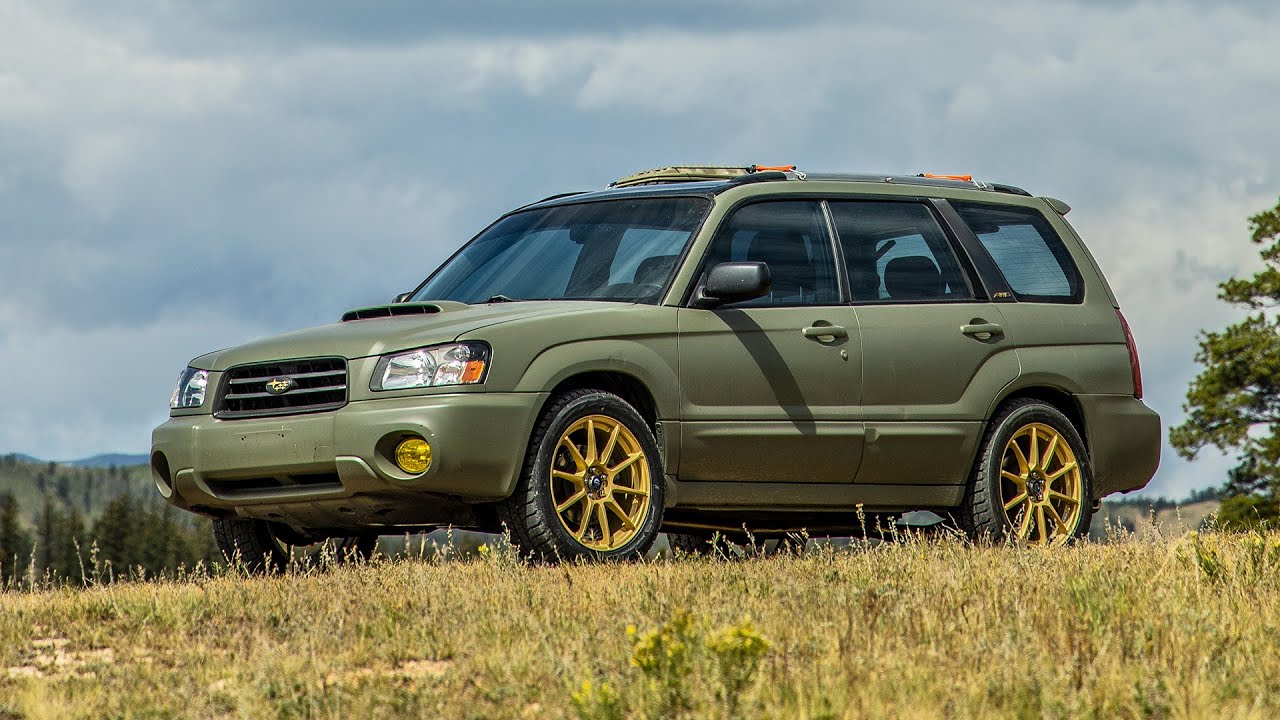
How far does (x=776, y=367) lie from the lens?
878cm

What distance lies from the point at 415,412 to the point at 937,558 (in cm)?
244

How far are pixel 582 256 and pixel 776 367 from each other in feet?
3.92

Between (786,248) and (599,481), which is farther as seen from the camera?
(786,248)

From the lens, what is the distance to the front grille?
8039 mm

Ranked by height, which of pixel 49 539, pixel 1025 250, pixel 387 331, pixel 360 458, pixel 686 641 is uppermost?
pixel 1025 250

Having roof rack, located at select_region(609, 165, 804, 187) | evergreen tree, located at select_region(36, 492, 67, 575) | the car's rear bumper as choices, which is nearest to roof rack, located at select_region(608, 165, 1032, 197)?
roof rack, located at select_region(609, 165, 804, 187)

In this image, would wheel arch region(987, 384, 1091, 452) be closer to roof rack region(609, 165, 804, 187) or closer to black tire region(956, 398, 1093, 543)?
black tire region(956, 398, 1093, 543)

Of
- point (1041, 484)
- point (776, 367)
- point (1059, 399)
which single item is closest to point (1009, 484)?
point (1041, 484)

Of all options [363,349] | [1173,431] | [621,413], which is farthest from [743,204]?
[1173,431]

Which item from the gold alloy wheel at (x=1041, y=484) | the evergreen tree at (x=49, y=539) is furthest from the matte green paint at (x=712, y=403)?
the evergreen tree at (x=49, y=539)

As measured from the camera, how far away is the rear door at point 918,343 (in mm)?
9242

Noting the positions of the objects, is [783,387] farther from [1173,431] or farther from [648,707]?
[1173,431]

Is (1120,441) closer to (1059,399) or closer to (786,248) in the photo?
(1059,399)

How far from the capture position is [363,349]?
797 cm
